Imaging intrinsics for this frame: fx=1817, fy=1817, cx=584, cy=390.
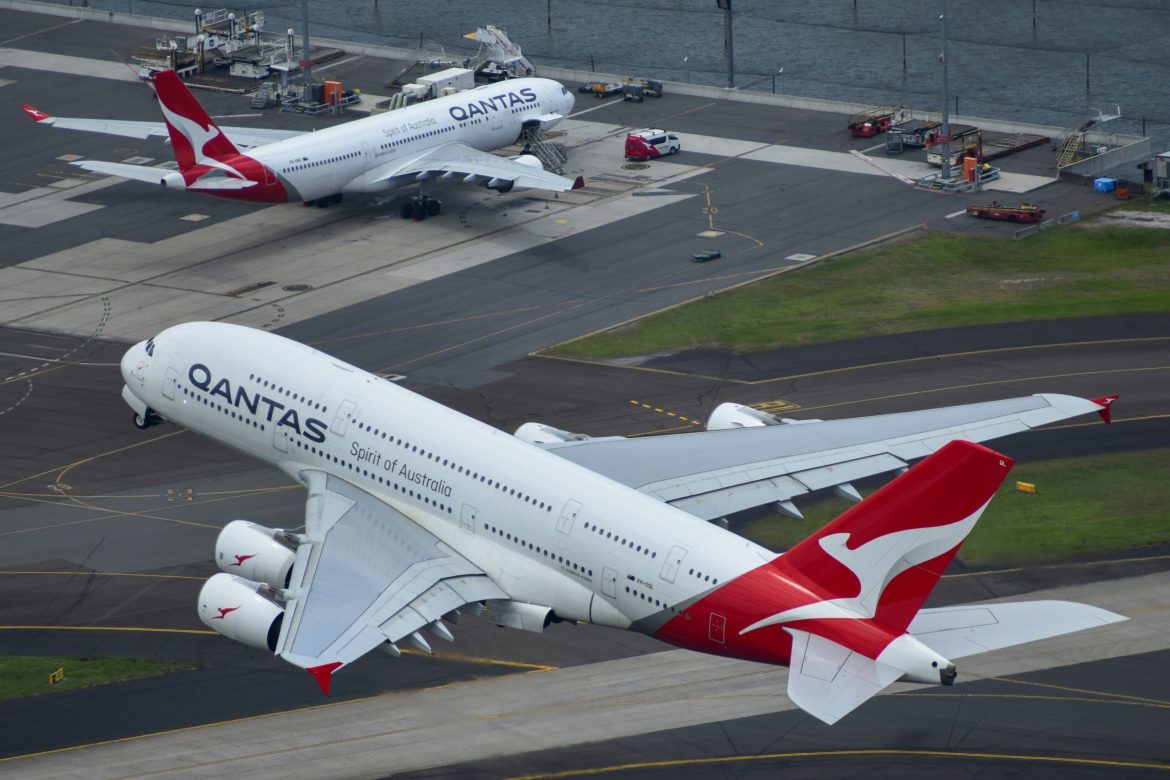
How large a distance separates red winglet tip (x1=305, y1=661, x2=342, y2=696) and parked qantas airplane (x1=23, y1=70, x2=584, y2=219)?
5195 cm

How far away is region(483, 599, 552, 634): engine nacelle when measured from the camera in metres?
53.5

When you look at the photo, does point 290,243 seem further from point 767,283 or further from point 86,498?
point 86,498

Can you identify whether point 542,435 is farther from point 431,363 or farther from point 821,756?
point 431,363

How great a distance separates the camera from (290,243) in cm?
9819

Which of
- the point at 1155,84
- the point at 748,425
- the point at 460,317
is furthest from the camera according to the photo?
the point at 1155,84

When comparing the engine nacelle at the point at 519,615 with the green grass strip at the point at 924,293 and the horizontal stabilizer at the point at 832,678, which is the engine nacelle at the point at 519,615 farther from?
the green grass strip at the point at 924,293

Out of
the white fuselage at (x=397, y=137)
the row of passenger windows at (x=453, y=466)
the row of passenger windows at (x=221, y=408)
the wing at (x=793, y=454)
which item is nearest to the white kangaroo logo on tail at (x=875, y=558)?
the row of passenger windows at (x=453, y=466)

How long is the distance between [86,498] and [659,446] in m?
Result: 22.8

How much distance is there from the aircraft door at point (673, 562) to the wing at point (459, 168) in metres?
51.9

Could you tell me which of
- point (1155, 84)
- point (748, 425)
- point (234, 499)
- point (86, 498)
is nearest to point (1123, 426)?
point (748, 425)

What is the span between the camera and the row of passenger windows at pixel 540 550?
171 ft

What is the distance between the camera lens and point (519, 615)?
53.9 metres

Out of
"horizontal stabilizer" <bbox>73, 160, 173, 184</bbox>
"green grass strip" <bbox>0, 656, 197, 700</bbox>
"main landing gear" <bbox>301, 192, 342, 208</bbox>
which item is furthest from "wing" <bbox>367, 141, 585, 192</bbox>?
"green grass strip" <bbox>0, 656, 197, 700</bbox>

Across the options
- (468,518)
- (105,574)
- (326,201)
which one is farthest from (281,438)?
(326,201)
